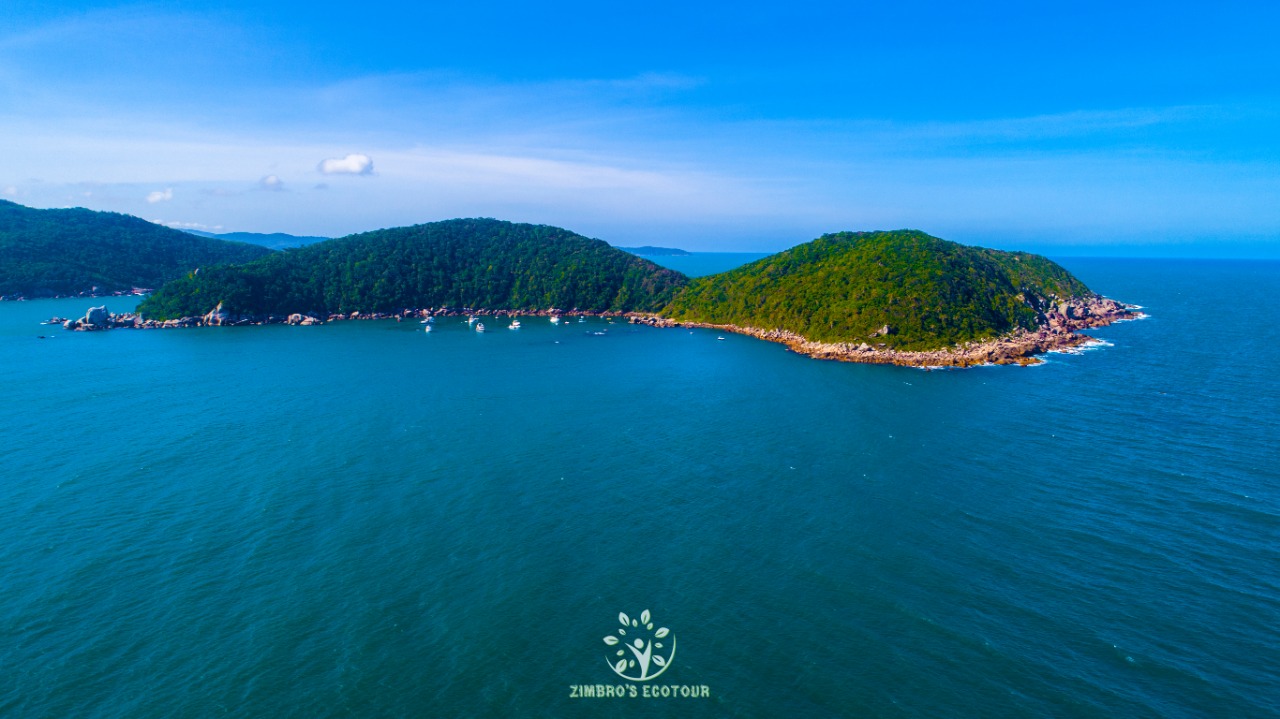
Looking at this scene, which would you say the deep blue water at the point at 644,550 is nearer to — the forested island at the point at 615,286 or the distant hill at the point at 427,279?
the forested island at the point at 615,286

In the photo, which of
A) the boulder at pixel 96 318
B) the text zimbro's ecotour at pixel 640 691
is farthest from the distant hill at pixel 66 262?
the text zimbro's ecotour at pixel 640 691

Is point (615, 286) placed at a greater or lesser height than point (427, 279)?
greater

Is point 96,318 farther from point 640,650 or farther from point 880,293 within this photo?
point 880,293

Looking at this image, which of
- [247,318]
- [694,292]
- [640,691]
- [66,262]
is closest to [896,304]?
[694,292]

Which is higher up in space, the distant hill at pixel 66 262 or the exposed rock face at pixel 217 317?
the distant hill at pixel 66 262

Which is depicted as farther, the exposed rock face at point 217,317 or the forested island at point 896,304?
the exposed rock face at point 217,317

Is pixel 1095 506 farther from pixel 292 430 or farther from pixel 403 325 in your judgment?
pixel 403 325
